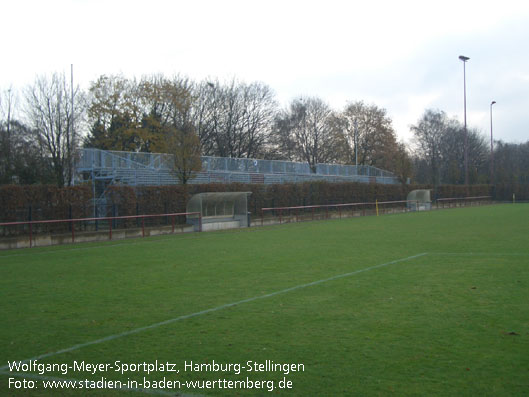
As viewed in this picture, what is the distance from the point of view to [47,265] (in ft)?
51.4

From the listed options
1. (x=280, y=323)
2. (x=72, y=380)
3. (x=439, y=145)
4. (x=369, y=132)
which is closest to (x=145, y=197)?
(x=280, y=323)

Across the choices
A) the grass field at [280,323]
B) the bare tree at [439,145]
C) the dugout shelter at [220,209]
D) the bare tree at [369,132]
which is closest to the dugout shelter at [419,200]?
the bare tree at [369,132]

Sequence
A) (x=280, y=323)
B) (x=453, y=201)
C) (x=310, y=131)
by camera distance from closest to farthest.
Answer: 1. (x=280, y=323)
2. (x=453, y=201)
3. (x=310, y=131)

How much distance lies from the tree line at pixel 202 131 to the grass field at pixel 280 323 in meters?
18.9

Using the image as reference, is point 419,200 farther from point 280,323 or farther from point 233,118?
point 280,323

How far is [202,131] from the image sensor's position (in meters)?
55.1

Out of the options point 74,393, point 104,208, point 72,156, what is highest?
point 72,156

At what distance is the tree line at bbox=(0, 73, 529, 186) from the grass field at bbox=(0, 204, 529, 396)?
744 inches

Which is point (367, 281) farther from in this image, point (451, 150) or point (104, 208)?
point (451, 150)

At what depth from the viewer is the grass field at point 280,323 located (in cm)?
555

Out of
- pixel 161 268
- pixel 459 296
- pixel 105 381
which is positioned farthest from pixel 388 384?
pixel 161 268

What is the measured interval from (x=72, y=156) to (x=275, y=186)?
13.5 meters

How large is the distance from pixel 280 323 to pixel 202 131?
1908 inches

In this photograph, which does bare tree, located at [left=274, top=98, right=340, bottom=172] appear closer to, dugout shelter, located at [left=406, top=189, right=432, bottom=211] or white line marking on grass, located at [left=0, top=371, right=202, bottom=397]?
dugout shelter, located at [left=406, top=189, right=432, bottom=211]
